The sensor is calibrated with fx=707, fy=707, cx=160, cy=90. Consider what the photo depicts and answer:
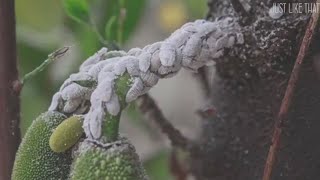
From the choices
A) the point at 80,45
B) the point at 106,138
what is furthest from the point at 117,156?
the point at 80,45

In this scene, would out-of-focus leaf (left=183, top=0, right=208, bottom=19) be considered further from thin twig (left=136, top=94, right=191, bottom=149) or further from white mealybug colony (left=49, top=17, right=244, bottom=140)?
white mealybug colony (left=49, top=17, right=244, bottom=140)

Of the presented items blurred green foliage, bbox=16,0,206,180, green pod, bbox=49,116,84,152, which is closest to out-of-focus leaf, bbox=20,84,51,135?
blurred green foliage, bbox=16,0,206,180

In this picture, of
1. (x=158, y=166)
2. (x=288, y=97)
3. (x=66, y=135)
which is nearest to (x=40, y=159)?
(x=66, y=135)

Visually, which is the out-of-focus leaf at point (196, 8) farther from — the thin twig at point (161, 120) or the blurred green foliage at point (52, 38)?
the thin twig at point (161, 120)

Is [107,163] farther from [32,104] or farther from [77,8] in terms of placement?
[32,104]

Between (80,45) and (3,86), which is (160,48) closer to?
(3,86)
